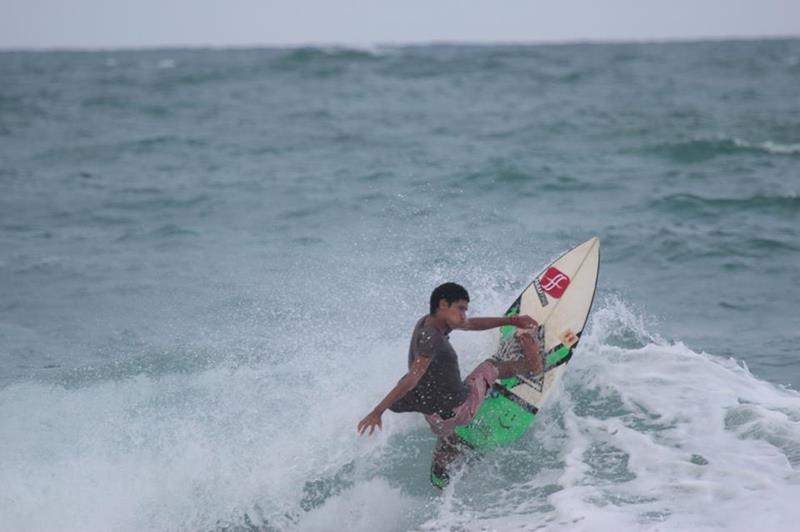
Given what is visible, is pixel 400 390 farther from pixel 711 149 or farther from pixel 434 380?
pixel 711 149

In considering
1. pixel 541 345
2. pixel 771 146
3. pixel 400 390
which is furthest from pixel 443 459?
pixel 771 146

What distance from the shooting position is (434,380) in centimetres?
586

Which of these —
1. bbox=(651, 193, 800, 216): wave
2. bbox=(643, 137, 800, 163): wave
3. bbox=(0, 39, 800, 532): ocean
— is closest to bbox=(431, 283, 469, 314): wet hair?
bbox=(0, 39, 800, 532): ocean

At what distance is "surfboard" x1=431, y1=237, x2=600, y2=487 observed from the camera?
21.5 feet

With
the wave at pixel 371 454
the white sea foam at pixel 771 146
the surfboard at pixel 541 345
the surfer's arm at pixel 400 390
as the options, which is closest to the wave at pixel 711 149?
the white sea foam at pixel 771 146

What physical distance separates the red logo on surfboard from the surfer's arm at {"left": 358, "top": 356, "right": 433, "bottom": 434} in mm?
1603

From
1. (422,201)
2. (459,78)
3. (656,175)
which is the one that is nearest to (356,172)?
(422,201)

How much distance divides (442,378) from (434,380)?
0.16 ft

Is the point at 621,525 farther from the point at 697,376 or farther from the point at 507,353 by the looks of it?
the point at 697,376

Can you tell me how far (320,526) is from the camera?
19.6 feet

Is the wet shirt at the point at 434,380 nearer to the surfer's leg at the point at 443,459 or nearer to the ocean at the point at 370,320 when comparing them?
the surfer's leg at the point at 443,459

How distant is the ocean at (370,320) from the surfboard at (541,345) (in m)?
0.19

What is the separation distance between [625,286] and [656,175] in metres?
6.63

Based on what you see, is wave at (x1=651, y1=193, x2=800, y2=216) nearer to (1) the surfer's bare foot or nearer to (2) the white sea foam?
(2) the white sea foam
